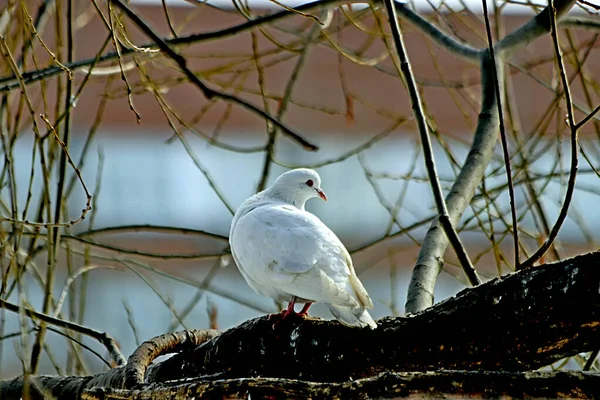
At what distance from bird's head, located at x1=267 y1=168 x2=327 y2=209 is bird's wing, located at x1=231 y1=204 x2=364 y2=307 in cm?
50

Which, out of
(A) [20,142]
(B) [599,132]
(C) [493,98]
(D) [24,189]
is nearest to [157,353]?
(C) [493,98]

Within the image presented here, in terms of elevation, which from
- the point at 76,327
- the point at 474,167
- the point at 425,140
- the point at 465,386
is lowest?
the point at 465,386

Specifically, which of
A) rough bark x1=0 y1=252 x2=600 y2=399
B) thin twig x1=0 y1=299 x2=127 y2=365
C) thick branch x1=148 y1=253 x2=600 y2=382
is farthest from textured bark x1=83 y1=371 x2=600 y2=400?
thin twig x1=0 y1=299 x2=127 y2=365

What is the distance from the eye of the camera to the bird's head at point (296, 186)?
3826 millimetres

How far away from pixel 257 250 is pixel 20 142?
9436mm

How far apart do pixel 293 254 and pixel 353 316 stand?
57 cm

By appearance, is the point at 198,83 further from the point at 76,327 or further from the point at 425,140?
the point at 76,327

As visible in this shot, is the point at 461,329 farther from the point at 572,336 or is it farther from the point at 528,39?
the point at 528,39

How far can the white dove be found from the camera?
2.62 meters

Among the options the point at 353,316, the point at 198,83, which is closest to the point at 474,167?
the point at 353,316

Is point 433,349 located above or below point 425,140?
below

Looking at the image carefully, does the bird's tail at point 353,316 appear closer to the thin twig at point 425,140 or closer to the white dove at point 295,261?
the white dove at point 295,261

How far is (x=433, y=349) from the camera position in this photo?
2023 mm

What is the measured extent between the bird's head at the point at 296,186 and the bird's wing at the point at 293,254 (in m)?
0.50
